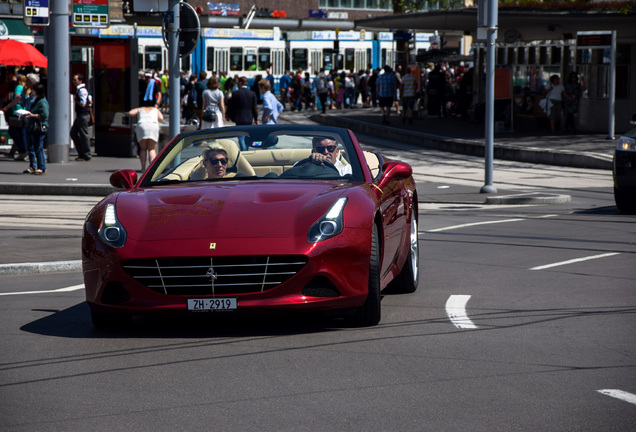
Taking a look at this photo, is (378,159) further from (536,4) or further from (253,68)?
(253,68)

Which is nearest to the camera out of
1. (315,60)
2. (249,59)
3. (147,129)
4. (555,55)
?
(147,129)

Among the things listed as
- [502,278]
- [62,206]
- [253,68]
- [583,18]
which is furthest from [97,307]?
[253,68]

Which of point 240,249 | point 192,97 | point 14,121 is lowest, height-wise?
point 240,249

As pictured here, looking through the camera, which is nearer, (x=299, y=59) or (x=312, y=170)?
(x=312, y=170)

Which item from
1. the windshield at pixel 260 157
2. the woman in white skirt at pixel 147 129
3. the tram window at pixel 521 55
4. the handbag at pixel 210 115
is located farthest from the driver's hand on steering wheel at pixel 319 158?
the tram window at pixel 521 55

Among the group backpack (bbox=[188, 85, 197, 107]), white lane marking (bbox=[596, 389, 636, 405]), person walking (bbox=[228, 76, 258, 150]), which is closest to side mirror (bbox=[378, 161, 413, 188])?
white lane marking (bbox=[596, 389, 636, 405])

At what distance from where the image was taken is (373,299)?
22.5 feet

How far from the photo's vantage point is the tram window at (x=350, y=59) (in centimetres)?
5469

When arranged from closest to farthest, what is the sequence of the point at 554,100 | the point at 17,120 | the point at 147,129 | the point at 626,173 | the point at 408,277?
the point at 408,277 → the point at 626,173 → the point at 147,129 → the point at 17,120 → the point at 554,100

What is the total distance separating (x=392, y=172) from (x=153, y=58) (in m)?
41.8

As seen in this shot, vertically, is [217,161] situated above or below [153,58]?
below

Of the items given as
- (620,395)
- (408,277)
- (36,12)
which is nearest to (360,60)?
(36,12)

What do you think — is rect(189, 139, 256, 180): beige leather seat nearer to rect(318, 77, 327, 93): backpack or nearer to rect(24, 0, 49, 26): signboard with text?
rect(24, 0, 49, 26): signboard with text

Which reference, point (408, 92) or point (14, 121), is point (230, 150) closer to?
point (14, 121)
